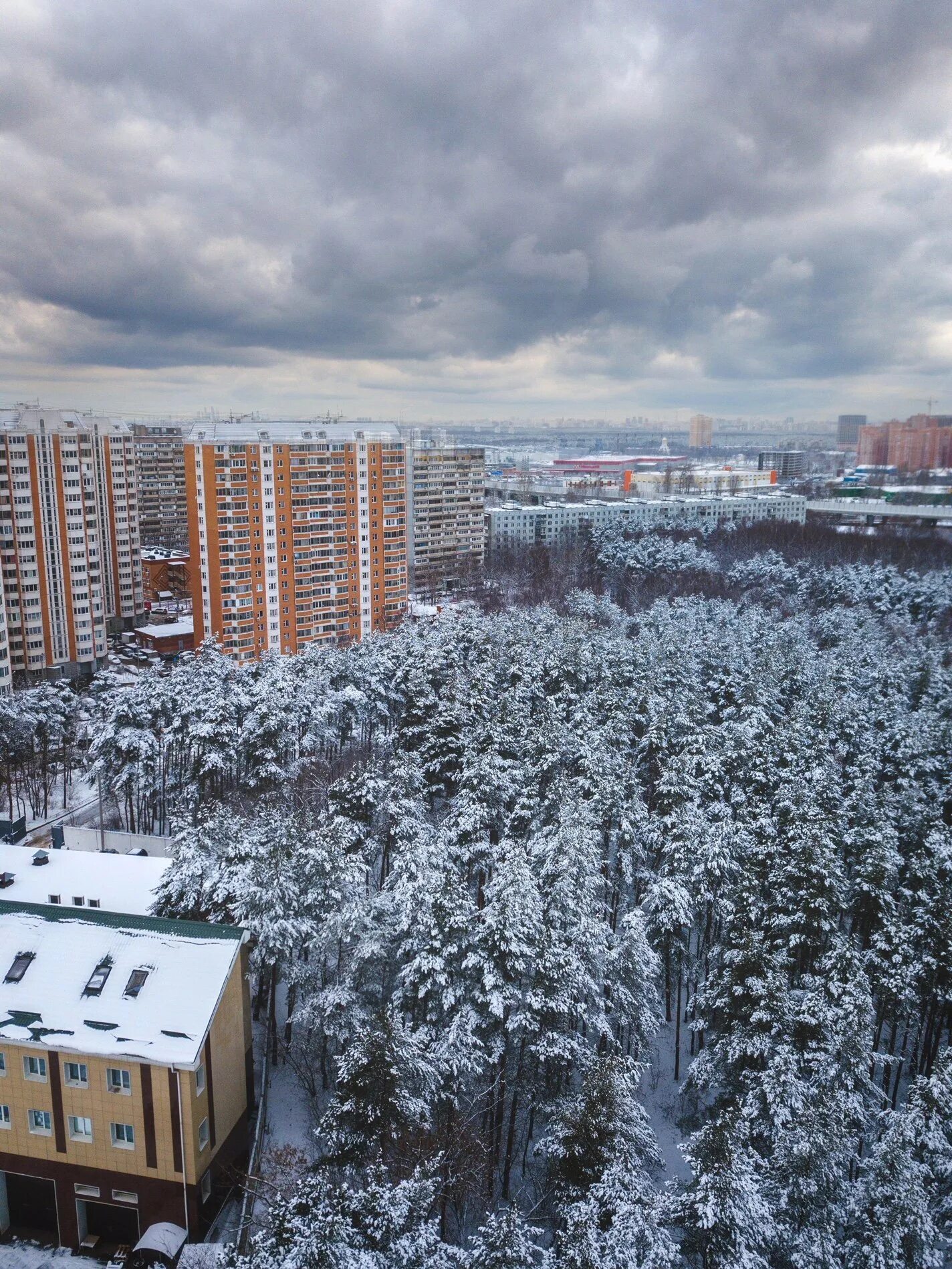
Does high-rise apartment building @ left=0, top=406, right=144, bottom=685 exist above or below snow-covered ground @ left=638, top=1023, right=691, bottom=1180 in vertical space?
above

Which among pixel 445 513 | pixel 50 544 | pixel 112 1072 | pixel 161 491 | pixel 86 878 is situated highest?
pixel 161 491

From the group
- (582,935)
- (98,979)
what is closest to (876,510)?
(582,935)

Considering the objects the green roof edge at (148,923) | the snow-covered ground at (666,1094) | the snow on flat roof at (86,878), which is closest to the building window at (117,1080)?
the green roof edge at (148,923)

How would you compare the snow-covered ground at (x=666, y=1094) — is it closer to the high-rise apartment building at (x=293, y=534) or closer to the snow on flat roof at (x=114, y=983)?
the snow on flat roof at (x=114, y=983)

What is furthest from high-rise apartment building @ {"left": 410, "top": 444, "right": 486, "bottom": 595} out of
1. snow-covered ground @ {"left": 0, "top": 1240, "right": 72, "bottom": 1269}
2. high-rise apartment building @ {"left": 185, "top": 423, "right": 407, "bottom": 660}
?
snow-covered ground @ {"left": 0, "top": 1240, "right": 72, "bottom": 1269}

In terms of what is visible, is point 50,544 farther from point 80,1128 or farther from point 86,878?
point 80,1128

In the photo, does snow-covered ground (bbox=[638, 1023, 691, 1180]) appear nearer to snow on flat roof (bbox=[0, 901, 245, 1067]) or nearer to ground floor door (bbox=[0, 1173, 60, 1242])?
snow on flat roof (bbox=[0, 901, 245, 1067])
